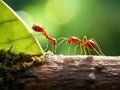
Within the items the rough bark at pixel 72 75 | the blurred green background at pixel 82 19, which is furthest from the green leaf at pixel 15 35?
the blurred green background at pixel 82 19

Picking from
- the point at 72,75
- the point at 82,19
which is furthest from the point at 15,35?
the point at 82,19

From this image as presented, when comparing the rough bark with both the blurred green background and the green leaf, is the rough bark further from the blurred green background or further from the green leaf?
the blurred green background

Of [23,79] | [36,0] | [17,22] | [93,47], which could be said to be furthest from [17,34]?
[36,0]

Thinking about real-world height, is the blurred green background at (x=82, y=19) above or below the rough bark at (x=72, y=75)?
above

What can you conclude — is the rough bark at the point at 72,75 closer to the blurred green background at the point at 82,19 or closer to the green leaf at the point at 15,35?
the green leaf at the point at 15,35

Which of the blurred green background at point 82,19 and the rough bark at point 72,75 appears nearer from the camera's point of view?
the rough bark at point 72,75

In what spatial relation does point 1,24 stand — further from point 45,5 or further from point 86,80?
point 45,5

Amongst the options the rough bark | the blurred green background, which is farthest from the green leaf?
the blurred green background
